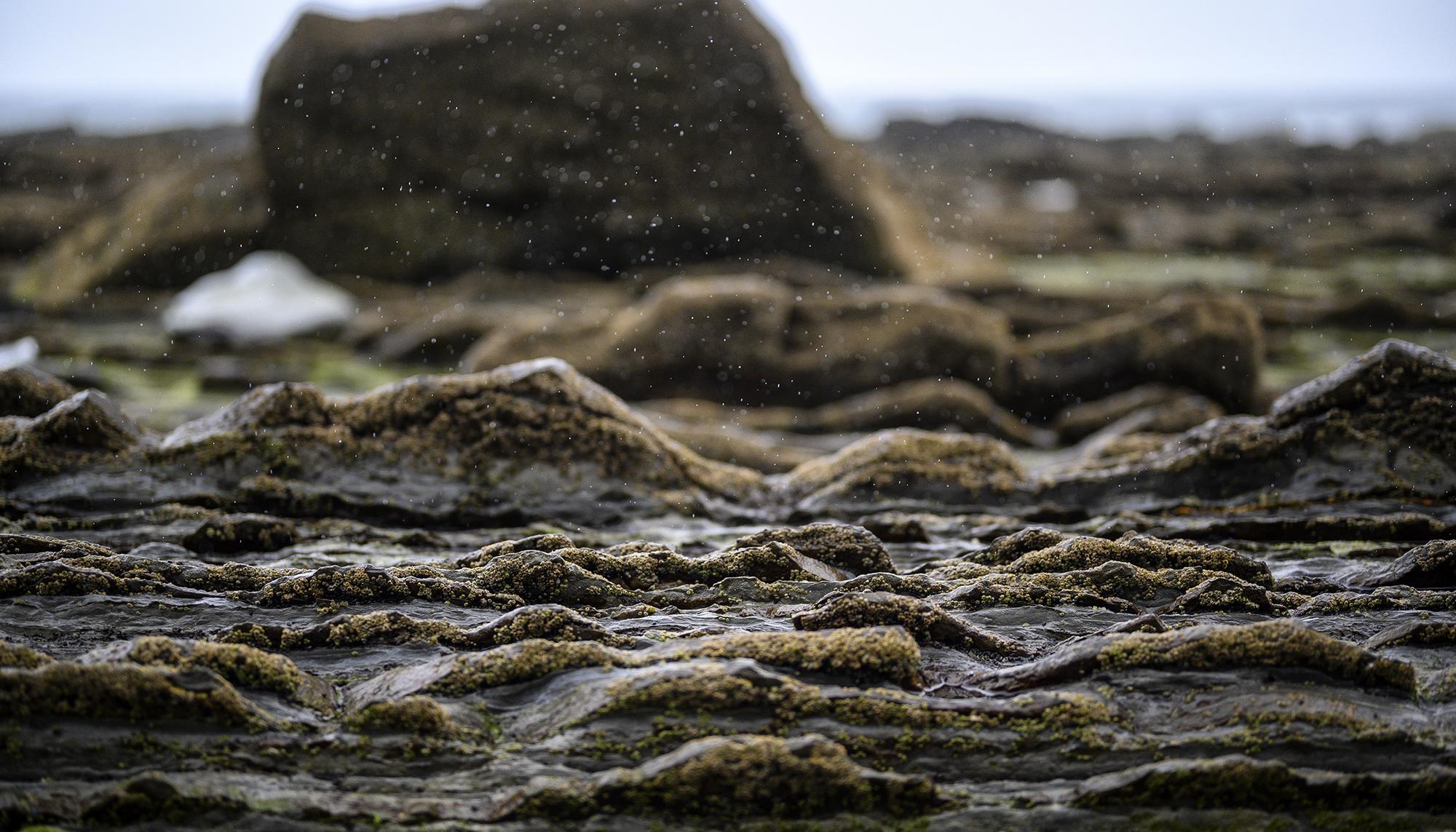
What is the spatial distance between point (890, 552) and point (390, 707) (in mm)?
2072

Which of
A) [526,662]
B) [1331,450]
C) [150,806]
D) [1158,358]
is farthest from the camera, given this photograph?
[1158,358]

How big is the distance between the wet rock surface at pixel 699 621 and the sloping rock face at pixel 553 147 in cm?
779

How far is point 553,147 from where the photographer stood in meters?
13.0

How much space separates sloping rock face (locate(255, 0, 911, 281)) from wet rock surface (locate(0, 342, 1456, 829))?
25.6ft

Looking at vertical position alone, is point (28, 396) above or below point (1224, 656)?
above

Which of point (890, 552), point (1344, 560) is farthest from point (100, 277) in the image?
point (1344, 560)

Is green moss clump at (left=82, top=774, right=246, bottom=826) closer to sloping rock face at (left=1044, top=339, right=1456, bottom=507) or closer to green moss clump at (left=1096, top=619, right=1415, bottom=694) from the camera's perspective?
green moss clump at (left=1096, top=619, right=1415, bottom=694)

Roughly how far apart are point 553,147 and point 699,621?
10.3m

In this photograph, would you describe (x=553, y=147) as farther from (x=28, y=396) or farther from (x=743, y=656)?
(x=743, y=656)

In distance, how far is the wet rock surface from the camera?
8.49 ft

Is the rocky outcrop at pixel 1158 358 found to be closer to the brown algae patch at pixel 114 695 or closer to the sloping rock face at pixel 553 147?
the sloping rock face at pixel 553 147

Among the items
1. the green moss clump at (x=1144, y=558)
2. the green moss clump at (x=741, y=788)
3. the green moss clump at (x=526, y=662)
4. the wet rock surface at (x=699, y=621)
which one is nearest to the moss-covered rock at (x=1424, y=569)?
the wet rock surface at (x=699, y=621)

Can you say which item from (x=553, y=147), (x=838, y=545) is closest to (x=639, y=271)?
(x=553, y=147)

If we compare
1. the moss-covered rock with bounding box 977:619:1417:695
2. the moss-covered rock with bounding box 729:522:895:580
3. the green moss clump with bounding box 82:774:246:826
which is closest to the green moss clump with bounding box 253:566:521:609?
the moss-covered rock with bounding box 729:522:895:580
